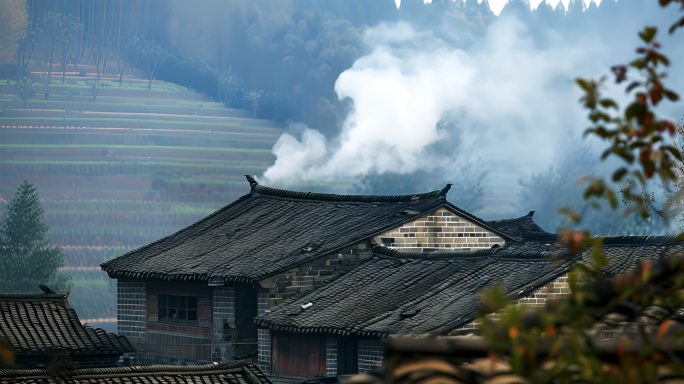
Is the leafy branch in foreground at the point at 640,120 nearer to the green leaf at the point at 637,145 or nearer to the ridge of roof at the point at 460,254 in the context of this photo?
the green leaf at the point at 637,145

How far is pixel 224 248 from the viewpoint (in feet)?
80.6

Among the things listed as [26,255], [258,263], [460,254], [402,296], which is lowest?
[402,296]

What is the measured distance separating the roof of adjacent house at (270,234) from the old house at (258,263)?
0.04m

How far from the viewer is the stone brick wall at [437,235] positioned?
22688mm

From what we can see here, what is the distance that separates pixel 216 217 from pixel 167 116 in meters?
56.9

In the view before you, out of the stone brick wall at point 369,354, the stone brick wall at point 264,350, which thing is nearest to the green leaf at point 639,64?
the stone brick wall at point 369,354

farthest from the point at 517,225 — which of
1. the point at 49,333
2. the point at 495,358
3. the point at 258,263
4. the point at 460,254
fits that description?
the point at 495,358

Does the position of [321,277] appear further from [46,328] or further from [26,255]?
[26,255]

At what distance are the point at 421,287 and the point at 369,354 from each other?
8.17 feet

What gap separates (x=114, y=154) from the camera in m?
79.6

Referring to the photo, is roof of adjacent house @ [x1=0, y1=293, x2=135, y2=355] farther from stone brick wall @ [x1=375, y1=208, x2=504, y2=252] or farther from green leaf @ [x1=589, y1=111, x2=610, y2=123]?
green leaf @ [x1=589, y1=111, x2=610, y2=123]

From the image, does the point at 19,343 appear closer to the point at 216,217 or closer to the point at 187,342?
the point at 187,342

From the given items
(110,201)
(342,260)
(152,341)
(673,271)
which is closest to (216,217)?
(152,341)

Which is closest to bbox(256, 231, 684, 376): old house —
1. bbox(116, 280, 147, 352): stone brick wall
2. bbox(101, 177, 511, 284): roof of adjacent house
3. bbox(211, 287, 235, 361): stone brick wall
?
bbox(101, 177, 511, 284): roof of adjacent house
